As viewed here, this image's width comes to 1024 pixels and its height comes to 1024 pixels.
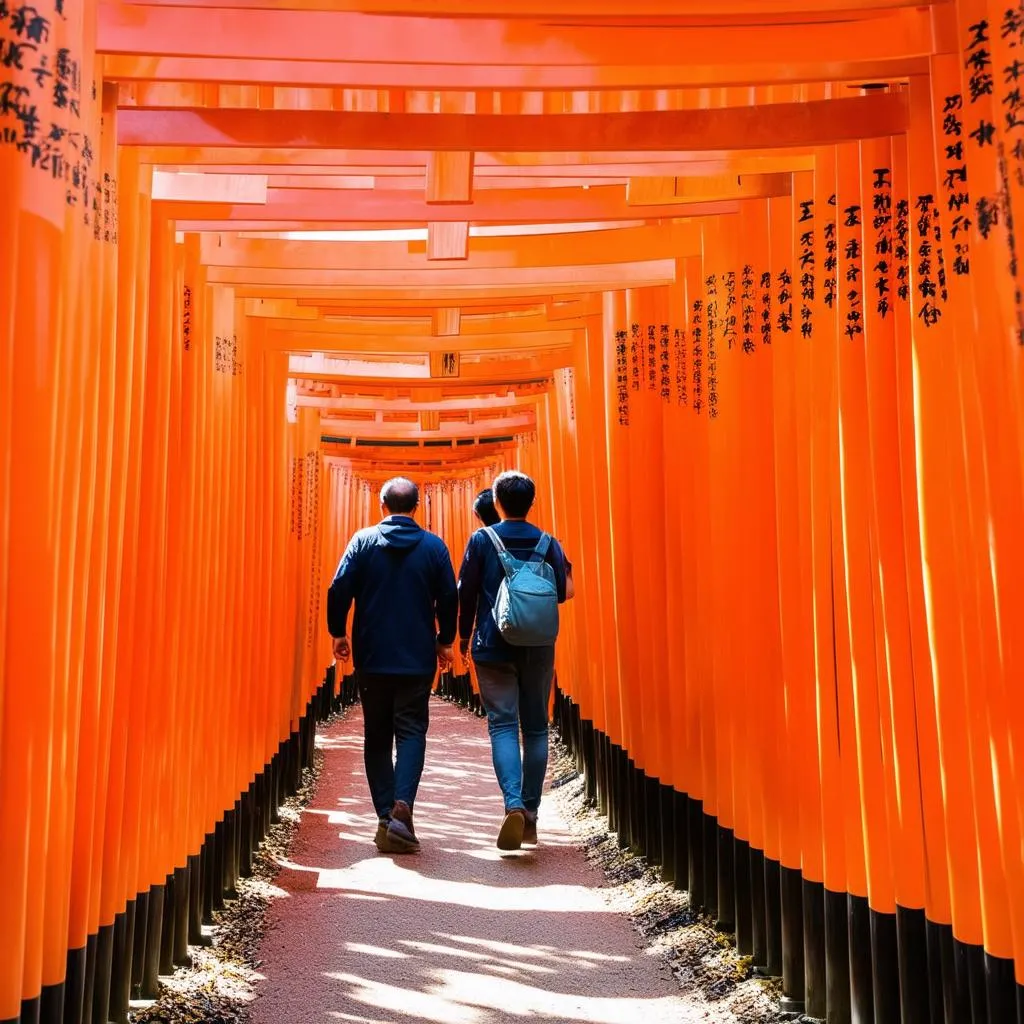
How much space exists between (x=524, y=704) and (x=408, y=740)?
606mm

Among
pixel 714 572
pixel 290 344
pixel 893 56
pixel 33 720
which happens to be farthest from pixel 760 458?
pixel 290 344

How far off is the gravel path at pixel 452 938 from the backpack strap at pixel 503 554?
1.37 meters

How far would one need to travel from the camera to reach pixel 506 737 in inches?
236

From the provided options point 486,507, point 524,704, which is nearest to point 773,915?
point 524,704

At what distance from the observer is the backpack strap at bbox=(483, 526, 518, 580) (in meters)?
6.08

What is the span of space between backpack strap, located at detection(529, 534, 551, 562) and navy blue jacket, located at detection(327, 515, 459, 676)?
0.42m

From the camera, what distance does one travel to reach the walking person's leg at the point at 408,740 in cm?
591

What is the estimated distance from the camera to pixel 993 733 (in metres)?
2.49

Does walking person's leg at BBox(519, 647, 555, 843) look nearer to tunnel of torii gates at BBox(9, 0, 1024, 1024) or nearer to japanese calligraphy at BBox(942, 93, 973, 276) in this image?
tunnel of torii gates at BBox(9, 0, 1024, 1024)

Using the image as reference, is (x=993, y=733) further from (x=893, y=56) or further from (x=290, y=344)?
(x=290, y=344)

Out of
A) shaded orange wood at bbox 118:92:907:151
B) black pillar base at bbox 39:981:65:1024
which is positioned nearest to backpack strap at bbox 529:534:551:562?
shaded orange wood at bbox 118:92:907:151

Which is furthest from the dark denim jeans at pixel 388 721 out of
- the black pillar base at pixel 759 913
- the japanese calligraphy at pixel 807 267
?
the japanese calligraphy at pixel 807 267

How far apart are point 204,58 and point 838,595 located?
2.15 m

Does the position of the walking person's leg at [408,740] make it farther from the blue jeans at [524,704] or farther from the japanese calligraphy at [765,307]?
the japanese calligraphy at [765,307]
